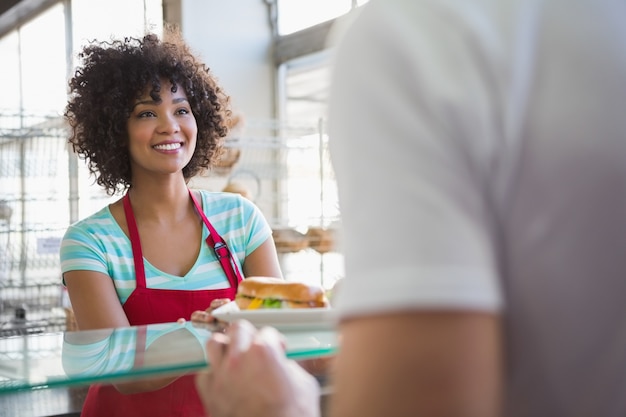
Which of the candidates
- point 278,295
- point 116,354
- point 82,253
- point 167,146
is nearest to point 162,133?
point 167,146

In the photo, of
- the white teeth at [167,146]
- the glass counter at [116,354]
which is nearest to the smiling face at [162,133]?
the white teeth at [167,146]

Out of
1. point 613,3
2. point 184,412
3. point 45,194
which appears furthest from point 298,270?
point 613,3

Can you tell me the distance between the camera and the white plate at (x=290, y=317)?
1403 millimetres

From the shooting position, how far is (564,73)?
19.3 inches

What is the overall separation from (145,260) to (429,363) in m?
1.98

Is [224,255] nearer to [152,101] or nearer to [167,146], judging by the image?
[167,146]

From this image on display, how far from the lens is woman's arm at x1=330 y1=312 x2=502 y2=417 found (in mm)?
454

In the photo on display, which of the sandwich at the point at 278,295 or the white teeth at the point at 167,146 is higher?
the white teeth at the point at 167,146

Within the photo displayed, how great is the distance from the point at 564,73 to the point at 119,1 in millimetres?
7437

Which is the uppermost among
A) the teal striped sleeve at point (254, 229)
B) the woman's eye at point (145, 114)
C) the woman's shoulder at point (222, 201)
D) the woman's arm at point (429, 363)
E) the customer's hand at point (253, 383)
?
the woman's eye at point (145, 114)

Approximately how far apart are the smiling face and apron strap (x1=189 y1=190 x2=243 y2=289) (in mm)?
209

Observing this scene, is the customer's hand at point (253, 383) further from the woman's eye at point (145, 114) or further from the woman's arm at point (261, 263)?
the woman's eye at point (145, 114)

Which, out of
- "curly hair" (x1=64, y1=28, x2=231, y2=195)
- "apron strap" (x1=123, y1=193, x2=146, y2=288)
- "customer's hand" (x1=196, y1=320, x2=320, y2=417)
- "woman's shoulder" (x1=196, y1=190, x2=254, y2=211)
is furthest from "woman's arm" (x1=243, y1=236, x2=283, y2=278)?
"customer's hand" (x1=196, y1=320, x2=320, y2=417)

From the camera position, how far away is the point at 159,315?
2.28 metres
